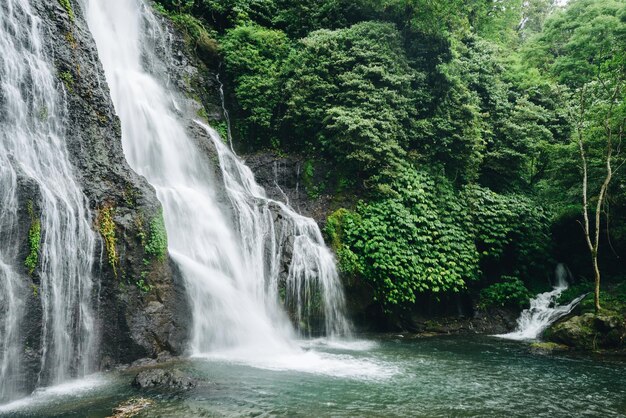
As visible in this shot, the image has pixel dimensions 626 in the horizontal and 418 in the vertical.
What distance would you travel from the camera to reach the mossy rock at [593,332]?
10.7 meters

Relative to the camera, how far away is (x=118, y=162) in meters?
8.97

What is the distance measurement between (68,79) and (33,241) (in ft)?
12.7

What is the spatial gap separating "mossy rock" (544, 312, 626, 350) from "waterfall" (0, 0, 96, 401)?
10714 millimetres

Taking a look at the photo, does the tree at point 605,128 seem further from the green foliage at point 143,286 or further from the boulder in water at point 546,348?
the green foliage at point 143,286

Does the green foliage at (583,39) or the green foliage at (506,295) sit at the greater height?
the green foliage at (583,39)

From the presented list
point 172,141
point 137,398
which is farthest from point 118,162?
point 137,398

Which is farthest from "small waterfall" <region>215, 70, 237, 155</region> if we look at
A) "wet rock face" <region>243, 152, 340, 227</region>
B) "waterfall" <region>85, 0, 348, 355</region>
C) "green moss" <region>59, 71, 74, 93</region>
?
"green moss" <region>59, 71, 74, 93</region>

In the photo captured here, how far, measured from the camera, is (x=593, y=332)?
10922mm

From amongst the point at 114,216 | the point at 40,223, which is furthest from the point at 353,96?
the point at 40,223

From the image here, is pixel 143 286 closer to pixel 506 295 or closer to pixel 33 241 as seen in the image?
pixel 33 241

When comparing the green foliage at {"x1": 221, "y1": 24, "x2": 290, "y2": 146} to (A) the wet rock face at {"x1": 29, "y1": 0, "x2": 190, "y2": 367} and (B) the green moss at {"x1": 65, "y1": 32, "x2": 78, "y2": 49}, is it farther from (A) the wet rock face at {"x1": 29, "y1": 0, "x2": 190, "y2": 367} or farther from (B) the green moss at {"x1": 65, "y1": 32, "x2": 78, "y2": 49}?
(B) the green moss at {"x1": 65, "y1": 32, "x2": 78, "y2": 49}

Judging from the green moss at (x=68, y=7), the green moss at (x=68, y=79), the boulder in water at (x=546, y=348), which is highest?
the green moss at (x=68, y=7)

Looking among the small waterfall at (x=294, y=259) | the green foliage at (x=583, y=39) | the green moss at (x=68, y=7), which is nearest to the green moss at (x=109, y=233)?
the small waterfall at (x=294, y=259)

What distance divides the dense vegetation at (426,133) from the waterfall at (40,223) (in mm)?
6612
